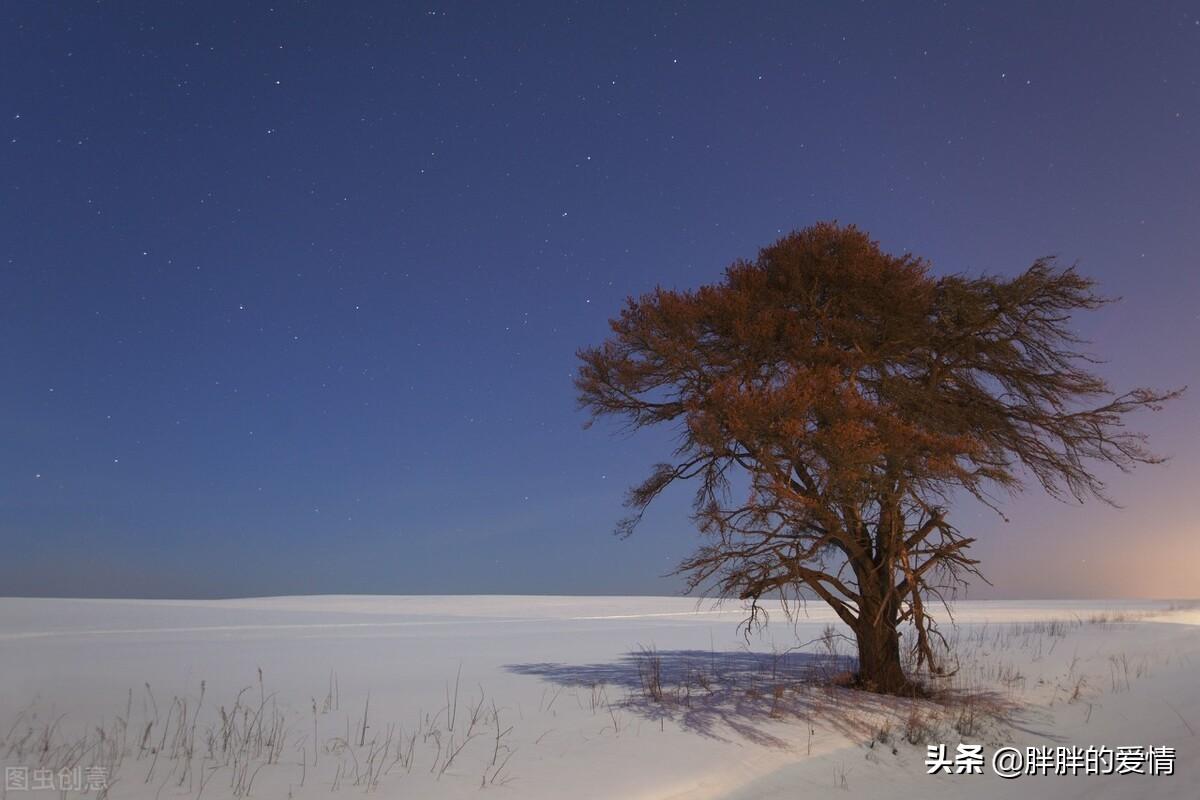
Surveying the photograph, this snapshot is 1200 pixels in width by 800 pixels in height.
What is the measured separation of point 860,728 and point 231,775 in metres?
7.87

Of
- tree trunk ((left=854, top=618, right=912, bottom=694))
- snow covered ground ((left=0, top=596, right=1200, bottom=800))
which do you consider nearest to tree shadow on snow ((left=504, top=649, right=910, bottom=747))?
snow covered ground ((left=0, top=596, right=1200, bottom=800))

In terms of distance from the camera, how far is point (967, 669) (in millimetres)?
16422

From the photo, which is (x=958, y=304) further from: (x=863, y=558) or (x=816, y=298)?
(x=863, y=558)

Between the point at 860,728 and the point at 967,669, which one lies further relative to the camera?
the point at 967,669

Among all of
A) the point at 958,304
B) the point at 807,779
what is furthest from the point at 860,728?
the point at 958,304

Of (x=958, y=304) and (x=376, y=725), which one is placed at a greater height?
(x=958, y=304)

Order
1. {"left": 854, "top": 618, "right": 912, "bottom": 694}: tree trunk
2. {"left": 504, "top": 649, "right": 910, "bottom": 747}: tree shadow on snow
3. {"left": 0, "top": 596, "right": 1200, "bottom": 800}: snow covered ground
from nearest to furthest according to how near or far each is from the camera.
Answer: {"left": 0, "top": 596, "right": 1200, "bottom": 800}: snow covered ground → {"left": 504, "top": 649, "right": 910, "bottom": 747}: tree shadow on snow → {"left": 854, "top": 618, "right": 912, "bottom": 694}: tree trunk

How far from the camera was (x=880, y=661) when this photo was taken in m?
13.2

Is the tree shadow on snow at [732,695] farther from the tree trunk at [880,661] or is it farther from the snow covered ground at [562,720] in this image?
the tree trunk at [880,661]

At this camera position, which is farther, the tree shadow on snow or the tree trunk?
the tree trunk

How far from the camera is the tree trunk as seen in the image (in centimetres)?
1308

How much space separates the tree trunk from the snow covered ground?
0.80m

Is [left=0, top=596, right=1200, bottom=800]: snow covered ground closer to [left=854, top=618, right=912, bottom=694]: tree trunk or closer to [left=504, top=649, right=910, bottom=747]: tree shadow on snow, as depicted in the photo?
[left=504, top=649, right=910, bottom=747]: tree shadow on snow

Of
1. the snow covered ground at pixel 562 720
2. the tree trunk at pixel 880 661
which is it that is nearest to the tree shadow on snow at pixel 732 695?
the snow covered ground at pixel 562 720
